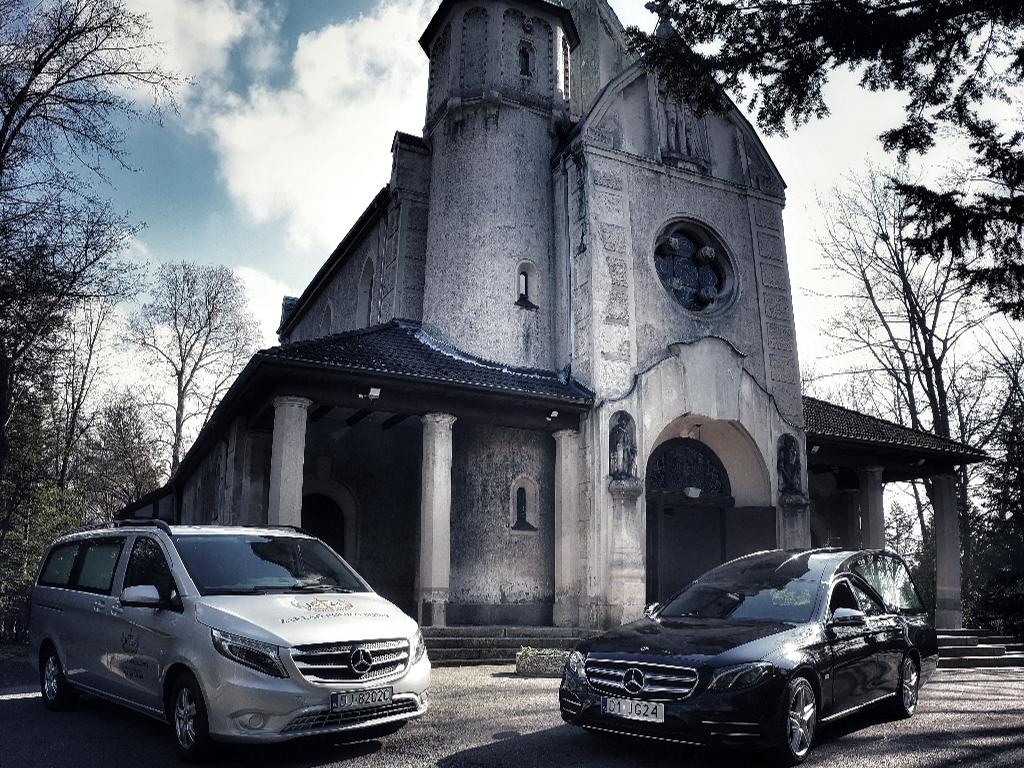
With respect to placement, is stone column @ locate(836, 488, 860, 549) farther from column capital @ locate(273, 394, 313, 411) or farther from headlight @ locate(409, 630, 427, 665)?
headlight @ locate(409, 630, 427, 665)

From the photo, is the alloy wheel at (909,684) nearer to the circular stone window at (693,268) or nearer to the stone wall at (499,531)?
the stone wall at (499,531)

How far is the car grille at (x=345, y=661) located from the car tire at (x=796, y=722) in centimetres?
264

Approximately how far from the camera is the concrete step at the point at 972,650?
15.2 metres

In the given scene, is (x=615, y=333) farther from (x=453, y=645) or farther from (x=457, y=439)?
(x=453, y=645)

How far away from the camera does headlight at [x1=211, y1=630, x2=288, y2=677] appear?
5.45 meters

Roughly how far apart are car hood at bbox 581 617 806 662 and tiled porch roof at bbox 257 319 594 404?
25.6 feet

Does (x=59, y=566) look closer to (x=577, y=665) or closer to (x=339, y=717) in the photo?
(x=339, y=717)

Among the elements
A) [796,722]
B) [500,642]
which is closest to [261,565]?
[796,722]

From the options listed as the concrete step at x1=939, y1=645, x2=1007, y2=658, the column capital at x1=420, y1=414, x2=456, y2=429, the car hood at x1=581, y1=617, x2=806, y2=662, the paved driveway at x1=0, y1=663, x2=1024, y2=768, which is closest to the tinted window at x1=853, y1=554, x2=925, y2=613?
the paved driveway at x1=0, y1=663, x2=1024, y2=768

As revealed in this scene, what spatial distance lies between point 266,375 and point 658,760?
9.09 meters

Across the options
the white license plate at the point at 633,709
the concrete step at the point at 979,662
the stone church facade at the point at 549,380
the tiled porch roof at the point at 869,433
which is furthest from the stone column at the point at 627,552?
the white license plate at the point at 633,709

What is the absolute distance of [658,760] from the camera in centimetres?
577

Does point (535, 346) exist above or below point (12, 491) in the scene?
above

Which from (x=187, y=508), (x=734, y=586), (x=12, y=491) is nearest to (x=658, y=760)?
(x=734, y=586)
